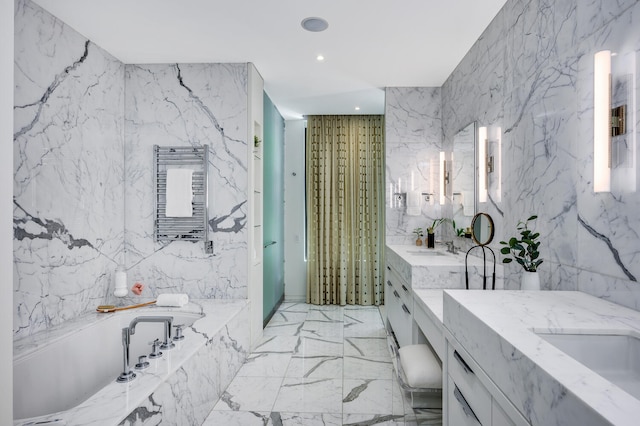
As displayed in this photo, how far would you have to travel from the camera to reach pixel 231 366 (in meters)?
2.86

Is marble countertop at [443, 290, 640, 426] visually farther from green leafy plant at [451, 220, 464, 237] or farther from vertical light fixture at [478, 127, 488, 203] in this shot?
green leafy plant at [451, 220, 464, 237]

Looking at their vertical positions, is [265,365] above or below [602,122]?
below

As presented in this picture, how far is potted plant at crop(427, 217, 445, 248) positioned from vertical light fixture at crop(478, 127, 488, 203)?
0.84m

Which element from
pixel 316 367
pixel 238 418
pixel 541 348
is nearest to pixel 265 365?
pixel 316 367

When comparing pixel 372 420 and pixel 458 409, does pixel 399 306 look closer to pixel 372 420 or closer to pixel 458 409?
pixel 372 420

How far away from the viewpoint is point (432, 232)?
380 centimetres

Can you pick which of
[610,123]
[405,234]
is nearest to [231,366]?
[405,234]

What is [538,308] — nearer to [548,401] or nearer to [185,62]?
[548,401]

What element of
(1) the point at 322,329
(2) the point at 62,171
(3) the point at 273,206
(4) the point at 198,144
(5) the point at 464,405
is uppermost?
(4) the point at 198,144

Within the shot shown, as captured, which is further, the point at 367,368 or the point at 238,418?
the point at 367,368

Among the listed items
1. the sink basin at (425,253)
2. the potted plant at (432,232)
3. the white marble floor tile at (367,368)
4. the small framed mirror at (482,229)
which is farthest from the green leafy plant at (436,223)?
the white marble floor tile at (367,368)

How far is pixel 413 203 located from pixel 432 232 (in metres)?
0.38

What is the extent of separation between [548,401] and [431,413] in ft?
5.92

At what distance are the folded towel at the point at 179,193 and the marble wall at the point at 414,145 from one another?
2.01 metres
